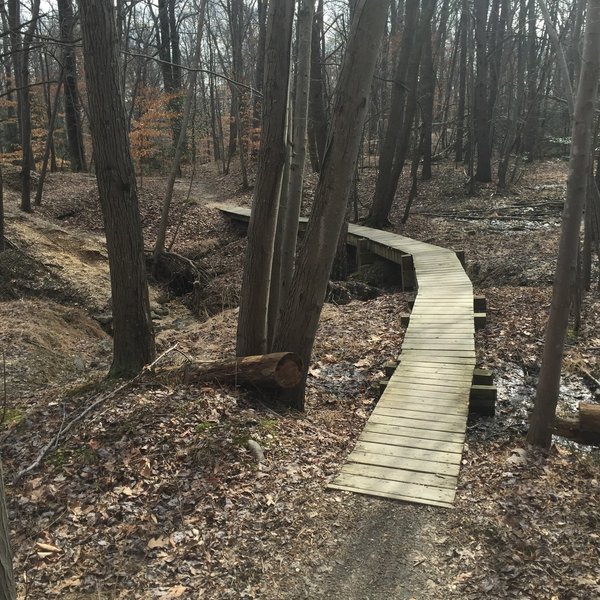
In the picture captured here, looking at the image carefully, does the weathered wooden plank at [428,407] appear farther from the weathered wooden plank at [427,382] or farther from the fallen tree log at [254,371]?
the fallen tree log at [254,371]

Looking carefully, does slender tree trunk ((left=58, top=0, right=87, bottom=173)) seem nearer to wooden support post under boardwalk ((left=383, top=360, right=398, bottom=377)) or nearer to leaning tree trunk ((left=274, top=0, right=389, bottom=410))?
leaning tree trunk ((left=274, top=0, right=389, bottom=410))

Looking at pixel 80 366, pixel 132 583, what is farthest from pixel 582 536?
pixel 80 366

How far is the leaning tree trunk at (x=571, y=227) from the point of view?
156 inches

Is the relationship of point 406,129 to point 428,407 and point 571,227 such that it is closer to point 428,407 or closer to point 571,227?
point 428,407

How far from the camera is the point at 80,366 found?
8.26 m

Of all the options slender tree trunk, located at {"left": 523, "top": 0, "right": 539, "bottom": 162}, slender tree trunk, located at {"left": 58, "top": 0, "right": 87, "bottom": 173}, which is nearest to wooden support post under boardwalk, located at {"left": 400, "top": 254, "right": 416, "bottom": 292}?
slender tree trunk, located at {"left": 523, "top": 0, "right": 539, "bottom": 162}

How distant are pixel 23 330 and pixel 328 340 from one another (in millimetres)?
4806

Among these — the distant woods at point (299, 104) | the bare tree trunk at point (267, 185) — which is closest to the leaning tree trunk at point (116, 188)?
the distant woods at point (299, 104)

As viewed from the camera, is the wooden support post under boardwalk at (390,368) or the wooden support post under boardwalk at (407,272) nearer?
the wooden support post under boardwalk at (390,368)

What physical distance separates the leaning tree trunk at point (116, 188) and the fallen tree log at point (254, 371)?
1.98ft

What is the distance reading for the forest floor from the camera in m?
3.26

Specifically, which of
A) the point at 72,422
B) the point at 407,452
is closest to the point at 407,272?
the point at 407,452

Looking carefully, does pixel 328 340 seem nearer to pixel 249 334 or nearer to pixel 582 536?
pixel 249 334

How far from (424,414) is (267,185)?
2.88 meters
